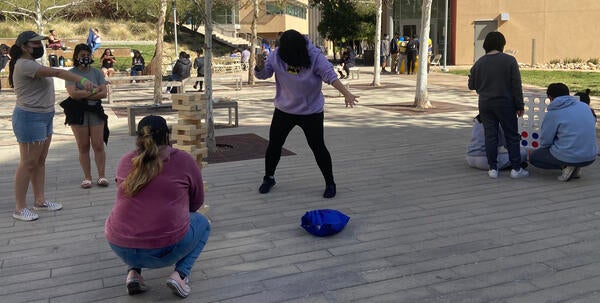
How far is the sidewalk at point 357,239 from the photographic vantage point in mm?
3777

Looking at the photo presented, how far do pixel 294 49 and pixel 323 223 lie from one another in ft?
5.91

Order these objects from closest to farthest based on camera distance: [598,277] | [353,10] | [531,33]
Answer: [598,277]
[531,33]
[353,10]

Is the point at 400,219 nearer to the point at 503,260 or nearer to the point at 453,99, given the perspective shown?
the point at 503,260

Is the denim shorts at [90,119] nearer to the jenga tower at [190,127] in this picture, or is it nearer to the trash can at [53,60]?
the jenga tower at [190,127]

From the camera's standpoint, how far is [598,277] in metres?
3.89

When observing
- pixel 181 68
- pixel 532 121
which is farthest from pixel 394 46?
pixel 532 121

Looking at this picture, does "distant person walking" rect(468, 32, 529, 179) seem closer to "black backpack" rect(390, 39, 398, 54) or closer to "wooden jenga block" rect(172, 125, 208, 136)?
"wooden jenga block" rect(172, 125, 208, 136)

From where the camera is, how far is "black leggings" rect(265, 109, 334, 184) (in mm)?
5941

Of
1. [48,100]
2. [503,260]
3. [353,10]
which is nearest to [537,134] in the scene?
[503,260]

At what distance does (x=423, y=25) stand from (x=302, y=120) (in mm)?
7761

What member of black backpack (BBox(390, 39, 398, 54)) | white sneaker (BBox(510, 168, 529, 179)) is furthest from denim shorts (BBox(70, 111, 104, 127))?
black backpack (BBox(390, 39, 398, 54))

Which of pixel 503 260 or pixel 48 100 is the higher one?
pixel 48 100

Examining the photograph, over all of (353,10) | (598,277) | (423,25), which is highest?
(353,10)

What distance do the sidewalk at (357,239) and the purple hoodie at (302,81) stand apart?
906mm
